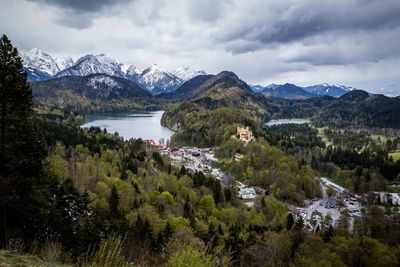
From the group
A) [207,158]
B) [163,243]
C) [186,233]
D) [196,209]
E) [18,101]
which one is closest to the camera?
[18,101]

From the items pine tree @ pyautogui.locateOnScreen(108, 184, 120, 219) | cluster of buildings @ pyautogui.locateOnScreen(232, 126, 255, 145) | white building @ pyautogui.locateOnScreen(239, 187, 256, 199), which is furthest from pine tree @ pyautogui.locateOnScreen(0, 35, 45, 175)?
cluster of buildings @ pyautogui.locateOnScreen(232, 126, 255, 145)

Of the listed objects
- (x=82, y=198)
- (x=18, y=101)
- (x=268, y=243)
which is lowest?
(x=268, y=243)

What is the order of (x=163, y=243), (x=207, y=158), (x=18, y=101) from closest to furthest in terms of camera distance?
(x=18, y=101)
(x=163, y=243)
(x=207, y=158)

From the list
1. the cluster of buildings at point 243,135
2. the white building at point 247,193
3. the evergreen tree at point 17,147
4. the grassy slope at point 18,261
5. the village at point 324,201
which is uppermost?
the evergreen tree at point 17,147

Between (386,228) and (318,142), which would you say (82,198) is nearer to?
(386,228)

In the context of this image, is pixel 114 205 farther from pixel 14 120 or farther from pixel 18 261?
pixel 18 261

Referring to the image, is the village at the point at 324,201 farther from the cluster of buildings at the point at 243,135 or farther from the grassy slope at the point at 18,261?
the grassy slope at the point at 18,261

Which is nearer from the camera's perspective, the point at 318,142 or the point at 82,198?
the point at 82,198

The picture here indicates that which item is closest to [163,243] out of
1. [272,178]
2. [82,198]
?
[82,198]

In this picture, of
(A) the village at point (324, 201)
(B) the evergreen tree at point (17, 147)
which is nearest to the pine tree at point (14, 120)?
(B) the evergreen tree at point (17, 147)
